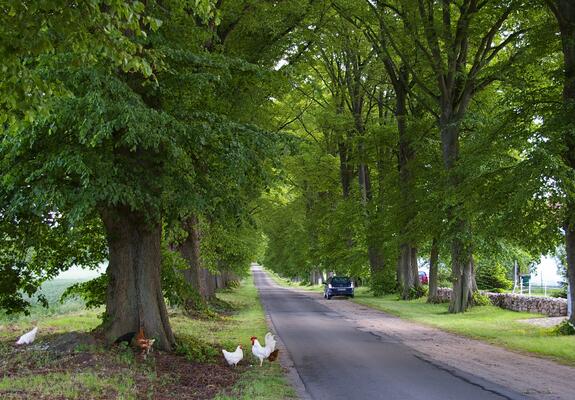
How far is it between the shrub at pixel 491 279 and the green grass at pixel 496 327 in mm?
11411

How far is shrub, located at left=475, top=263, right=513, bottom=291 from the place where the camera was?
3956cm

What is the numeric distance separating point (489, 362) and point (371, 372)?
2.98m

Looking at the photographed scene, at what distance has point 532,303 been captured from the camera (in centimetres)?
2344

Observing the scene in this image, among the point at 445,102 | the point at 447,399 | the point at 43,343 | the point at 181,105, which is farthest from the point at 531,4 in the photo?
the point at 43,343

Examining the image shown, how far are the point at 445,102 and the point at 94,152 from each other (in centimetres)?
1911

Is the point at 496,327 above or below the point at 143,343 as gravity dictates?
above

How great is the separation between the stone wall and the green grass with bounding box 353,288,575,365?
18.5 inches

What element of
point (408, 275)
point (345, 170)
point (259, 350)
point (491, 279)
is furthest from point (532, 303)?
point (345, 170)

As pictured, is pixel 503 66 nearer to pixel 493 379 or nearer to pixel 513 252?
pixel 513 252

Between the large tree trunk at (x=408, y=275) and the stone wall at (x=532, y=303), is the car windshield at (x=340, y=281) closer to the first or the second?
the large tree trunk at (x=408, y=275)

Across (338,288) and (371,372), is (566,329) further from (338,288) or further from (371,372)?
(338,288)

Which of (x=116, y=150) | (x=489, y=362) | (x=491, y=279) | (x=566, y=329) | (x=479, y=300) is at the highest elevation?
(x=116, y=150)

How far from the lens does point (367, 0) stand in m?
25.0

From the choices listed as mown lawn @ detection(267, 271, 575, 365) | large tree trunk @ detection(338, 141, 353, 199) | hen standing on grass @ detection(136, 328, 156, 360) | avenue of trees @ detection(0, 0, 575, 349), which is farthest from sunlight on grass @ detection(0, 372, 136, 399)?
large tree trunk @ detection(338, 141, 353, 199)
